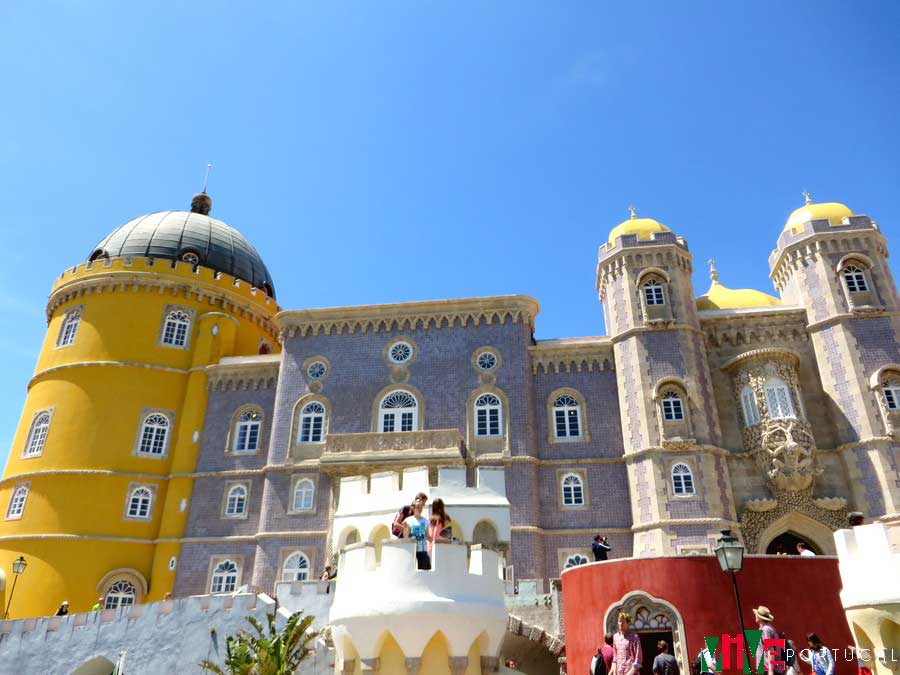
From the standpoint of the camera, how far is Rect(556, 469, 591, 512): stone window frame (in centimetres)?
2680

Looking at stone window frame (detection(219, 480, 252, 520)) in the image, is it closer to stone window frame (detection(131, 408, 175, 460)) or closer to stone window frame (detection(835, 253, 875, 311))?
stone window frame (detection(131, 408, 175, 460))

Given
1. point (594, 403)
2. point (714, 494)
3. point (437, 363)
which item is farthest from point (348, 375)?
point (714, 494)

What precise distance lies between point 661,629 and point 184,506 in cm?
2203

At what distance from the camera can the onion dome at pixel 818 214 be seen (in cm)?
2938

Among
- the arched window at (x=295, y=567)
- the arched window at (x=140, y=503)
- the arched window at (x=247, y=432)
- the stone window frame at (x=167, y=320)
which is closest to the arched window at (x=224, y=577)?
the arched window at (x=295, y=567)

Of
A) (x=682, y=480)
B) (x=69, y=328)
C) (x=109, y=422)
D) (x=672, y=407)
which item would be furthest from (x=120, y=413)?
(x=682, y=480)

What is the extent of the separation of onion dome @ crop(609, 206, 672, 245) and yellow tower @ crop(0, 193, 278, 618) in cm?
1841

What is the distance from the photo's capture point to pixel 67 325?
3272 cm

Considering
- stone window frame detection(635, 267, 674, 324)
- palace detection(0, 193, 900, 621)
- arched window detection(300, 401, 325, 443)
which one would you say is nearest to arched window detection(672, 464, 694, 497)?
palace detection(0, 193, 900, 621)

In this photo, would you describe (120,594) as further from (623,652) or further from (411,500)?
(623,652)

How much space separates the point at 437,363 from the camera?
98.5 ft

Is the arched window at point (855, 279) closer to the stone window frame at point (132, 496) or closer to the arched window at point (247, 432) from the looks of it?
the arched window at point (247, 432)

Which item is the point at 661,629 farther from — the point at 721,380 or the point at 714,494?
the point at 721,380

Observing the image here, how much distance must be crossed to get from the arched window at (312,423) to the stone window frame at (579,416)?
377 inches
